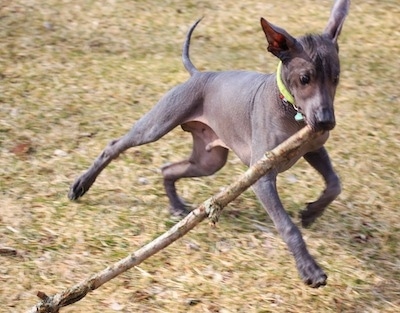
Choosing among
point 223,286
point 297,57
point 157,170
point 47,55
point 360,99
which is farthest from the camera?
point 47,55

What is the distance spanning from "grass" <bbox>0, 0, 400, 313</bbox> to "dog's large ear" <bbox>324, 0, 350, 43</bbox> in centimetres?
149

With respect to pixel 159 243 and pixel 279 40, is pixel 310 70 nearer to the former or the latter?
pixel 279 40

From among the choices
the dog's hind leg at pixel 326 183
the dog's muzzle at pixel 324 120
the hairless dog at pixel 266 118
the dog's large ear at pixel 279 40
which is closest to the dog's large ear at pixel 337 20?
the hairless dog at pixel 266 118

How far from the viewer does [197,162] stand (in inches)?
221

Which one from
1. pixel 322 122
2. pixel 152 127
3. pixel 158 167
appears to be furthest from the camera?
pixel 158 167

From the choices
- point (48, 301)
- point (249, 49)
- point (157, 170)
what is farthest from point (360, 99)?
point (48, 301)

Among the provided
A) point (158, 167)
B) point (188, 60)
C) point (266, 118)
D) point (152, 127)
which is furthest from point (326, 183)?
point (158, 167)

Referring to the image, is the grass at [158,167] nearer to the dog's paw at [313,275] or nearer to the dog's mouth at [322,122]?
the dog's paw at [313,275]

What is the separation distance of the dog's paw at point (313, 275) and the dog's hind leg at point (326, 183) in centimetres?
83

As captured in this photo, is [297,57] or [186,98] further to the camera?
[186,98]

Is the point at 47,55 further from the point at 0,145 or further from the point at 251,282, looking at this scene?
the point at 251,282

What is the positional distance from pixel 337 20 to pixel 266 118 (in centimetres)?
70

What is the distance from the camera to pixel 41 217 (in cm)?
550

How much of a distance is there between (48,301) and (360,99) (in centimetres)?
434
